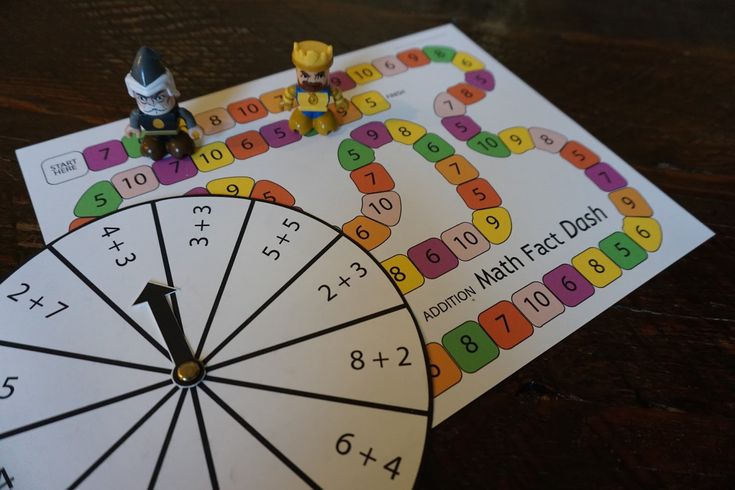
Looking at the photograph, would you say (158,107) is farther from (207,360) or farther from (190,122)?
(207,360)

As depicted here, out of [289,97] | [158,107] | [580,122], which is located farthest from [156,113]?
[580,122]

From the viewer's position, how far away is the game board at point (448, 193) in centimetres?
56

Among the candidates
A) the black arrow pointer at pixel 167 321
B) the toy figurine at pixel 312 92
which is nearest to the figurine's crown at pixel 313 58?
the toy figurine at pixel 312 92

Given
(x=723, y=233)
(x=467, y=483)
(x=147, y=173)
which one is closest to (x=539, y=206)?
(x=723, y=233)

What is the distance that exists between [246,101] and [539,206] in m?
0.42

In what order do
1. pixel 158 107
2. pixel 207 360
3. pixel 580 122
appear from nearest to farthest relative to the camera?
pixel 207 360, pixel 158 107, pixel 580 122

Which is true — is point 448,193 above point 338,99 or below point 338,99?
below

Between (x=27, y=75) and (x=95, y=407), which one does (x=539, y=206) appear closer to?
(x=95, y=407)

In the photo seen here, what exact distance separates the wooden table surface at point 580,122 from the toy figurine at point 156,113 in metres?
0.11

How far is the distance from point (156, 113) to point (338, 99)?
0.22 meters

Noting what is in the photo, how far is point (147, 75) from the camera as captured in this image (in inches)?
22.1

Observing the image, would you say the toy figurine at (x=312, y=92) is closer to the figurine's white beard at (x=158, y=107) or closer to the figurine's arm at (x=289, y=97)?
the figurine's arm at (x=289, y=97)

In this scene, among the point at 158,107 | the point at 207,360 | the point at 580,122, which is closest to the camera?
the point at 207,360

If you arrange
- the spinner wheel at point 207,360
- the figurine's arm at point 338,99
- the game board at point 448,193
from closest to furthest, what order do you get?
the spinner wheel at point 207,360
the game board at point 448,193
the figurine's arm at point 338,99
